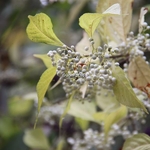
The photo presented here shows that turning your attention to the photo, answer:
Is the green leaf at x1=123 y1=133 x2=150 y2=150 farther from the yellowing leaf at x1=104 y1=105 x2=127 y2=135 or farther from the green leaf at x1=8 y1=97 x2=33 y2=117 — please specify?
the green leaf at x1=8 y1=97 x2=33 y2=117

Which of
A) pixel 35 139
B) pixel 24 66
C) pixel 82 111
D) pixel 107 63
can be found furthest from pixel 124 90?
pixel 24 66

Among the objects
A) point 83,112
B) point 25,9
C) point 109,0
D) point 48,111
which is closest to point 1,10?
point 25,9

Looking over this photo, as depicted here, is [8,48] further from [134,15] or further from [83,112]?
[83,112]

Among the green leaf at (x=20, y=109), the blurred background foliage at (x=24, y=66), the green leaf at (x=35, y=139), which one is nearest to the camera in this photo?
the green leaf at (x=35, y=139)

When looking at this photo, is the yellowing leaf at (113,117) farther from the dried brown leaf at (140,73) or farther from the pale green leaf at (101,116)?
the dried brown leaf at (140,73)

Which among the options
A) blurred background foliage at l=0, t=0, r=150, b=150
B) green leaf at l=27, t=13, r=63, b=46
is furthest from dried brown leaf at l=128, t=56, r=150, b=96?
blurred background foliage at l=0, t=0, r=150, b=150

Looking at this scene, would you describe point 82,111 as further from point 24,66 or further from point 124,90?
point 24,66

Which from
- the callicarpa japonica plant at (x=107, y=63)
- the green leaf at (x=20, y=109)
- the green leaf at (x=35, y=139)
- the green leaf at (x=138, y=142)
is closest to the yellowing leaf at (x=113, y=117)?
the callicarpa japonica plant at (x=107, y=63)
